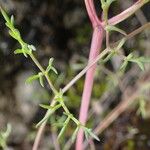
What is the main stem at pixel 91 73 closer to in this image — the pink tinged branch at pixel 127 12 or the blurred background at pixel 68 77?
the pink tinged branch at pixel 127 12

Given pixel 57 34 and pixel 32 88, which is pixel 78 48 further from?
pixel 32 88

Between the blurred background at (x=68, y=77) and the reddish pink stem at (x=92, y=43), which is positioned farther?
the blurred background at (x=68, y=77)

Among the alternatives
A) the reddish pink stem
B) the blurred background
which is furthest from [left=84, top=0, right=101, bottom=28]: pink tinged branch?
the blurred background

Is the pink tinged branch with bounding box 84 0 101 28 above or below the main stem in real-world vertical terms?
above

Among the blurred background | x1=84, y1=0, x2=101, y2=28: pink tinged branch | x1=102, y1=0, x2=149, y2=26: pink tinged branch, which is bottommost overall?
the blurred background

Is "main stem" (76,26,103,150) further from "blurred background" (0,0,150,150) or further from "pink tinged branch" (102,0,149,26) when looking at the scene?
"blurred background" (0,0,150,150)

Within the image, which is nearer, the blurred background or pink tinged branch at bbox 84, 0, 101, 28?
pink tinged branch at bbox 84, 0, 101, 28

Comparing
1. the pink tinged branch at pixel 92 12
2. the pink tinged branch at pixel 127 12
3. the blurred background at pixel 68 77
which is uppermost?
the pink tinged branch at pixel 92 12

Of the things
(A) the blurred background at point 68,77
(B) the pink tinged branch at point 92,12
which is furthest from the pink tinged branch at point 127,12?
(A) the blurred background at point 68,77
